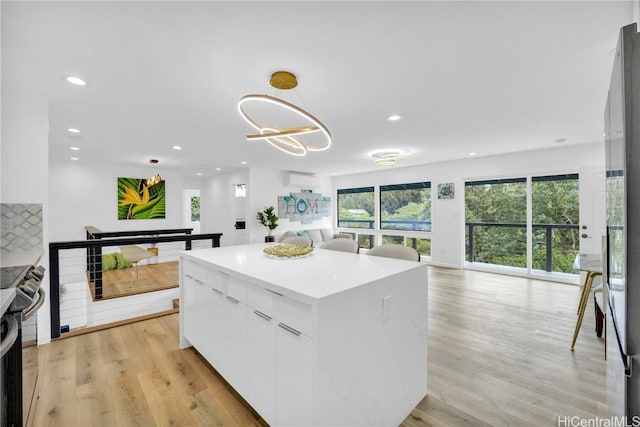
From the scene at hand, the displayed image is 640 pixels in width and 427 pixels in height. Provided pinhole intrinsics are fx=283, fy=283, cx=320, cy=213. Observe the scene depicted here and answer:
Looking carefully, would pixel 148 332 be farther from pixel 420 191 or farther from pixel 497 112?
pixel 420 191

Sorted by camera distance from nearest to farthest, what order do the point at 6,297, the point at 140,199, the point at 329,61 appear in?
the point at 6,297 < the point at 329,61 < the point at 140,199

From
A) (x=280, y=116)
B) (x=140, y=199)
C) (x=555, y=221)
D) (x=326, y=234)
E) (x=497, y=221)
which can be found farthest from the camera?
(x=326, y=234)

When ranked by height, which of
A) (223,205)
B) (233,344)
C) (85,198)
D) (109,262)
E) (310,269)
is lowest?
(109,262)

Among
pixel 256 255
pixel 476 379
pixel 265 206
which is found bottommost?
pixel 476 379

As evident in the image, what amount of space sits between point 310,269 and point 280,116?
210 centimetres

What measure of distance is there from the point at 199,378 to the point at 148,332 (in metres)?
1.15

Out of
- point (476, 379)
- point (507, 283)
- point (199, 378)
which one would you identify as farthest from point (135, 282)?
point (507, 283)

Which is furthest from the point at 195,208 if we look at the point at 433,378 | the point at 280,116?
the point at 433,378

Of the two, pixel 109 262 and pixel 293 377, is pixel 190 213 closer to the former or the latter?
pixel 109 262

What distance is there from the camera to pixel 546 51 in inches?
76.7

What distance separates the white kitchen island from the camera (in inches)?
49.1

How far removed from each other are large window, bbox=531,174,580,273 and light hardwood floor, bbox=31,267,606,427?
2.30 metres

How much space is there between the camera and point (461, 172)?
19.8 feet

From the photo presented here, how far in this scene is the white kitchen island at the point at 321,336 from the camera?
1246 mm
